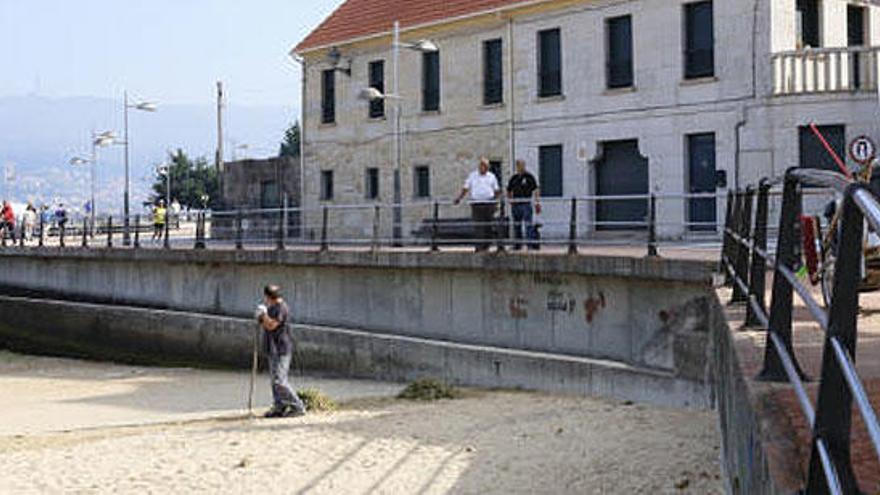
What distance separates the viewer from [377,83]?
34594mm

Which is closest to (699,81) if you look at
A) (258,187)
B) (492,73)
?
(492,73)

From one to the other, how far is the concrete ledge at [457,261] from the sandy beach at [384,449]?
1810 millimetres

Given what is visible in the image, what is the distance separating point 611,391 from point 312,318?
355 inches

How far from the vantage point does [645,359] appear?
49.6ft

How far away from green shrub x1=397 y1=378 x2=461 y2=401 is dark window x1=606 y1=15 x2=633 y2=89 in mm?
12551

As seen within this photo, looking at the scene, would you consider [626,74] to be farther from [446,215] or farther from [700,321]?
[700,321]

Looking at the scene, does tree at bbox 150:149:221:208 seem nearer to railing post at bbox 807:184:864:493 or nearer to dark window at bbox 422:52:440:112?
dark window at bbox 422:52:440:112

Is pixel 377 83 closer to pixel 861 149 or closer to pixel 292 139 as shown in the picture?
pixel 861 149

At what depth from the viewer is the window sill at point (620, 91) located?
2689cm

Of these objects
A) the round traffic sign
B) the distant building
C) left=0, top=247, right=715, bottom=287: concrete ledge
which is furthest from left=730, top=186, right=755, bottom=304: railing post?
the distant building

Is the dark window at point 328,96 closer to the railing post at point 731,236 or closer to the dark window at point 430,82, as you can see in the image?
the dark window at point 430,82

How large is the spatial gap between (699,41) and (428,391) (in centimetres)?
1282

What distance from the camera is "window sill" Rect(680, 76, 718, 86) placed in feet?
82.7

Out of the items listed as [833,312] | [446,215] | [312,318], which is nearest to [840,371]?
[833,312]
